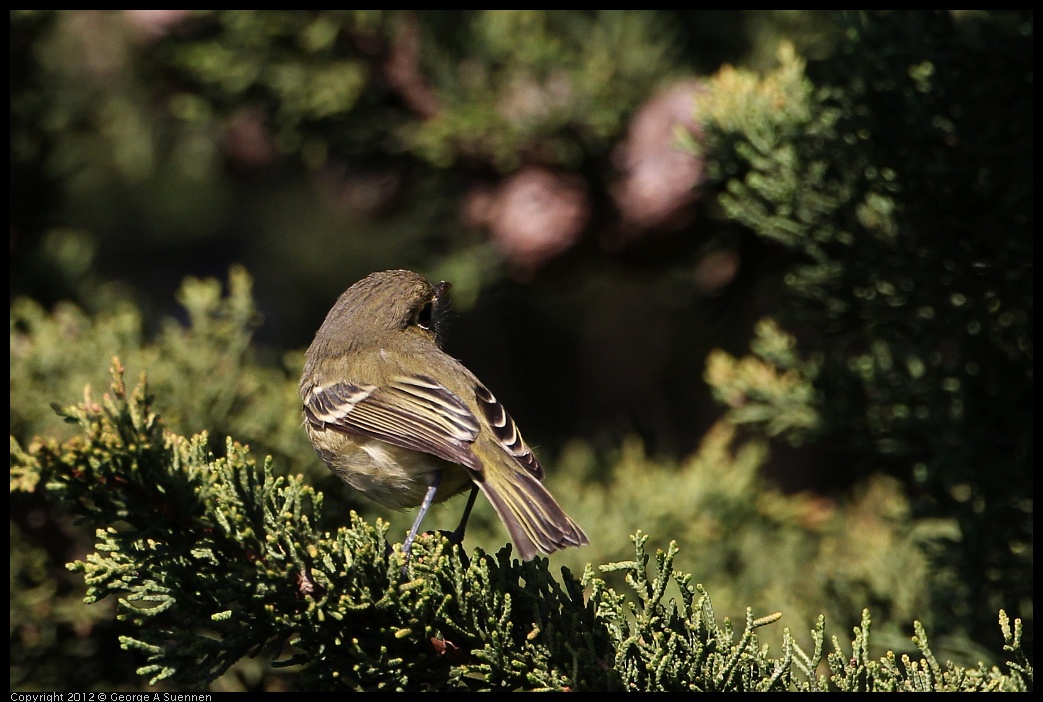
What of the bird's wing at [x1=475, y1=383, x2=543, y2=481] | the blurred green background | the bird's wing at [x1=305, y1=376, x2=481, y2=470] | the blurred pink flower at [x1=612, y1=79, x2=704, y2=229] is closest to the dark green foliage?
the blurred green background

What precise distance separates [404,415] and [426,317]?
72cm

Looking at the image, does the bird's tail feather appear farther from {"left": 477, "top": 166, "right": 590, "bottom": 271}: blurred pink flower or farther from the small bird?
{"left": 477, "top": 166, "right": 590, "bottom": 271}: blurred pink flower

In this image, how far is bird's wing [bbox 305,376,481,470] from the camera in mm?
2282

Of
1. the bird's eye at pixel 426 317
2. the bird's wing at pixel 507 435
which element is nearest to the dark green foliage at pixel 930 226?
the bird's wing at pixel 507 435

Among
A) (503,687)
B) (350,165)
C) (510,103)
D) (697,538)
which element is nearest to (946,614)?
(697,538)

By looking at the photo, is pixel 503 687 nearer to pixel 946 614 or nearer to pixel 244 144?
pixel 946 614

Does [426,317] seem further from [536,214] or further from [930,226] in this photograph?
[930,226]

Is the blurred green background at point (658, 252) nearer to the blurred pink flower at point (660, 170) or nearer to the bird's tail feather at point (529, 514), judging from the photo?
the blurred pink flower at point (660, 170)

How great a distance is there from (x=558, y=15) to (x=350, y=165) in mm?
928

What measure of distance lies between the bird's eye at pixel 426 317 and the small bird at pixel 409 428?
0.11 m

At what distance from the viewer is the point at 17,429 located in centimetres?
260

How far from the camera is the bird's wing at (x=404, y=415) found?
2282 millimetres

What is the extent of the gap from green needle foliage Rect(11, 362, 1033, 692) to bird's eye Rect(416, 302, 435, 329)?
1.37 meters

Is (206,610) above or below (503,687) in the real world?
above
